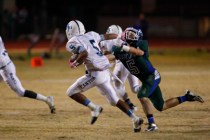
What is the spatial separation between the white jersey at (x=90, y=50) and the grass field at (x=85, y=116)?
1.03 meters

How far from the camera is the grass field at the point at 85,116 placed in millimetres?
8711

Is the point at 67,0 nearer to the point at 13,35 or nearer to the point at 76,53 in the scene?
the point at 13,35

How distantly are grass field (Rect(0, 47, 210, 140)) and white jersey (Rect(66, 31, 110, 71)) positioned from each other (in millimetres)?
1032

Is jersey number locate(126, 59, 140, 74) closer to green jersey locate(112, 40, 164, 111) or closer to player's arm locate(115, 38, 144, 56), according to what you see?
green jersey locate(112, 40, 164, 111)

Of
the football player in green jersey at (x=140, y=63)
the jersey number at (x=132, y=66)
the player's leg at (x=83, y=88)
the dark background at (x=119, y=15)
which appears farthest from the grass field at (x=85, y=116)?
the dark background at (x=119, y=15)

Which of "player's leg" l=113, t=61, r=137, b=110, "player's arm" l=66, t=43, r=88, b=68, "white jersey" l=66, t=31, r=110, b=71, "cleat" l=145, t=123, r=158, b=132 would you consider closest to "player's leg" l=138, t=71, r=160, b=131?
"cleat" l=145, t=123, r=158, b=132

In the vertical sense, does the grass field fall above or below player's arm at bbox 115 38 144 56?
below

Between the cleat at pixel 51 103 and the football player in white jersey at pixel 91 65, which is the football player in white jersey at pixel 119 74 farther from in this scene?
the cleat at pixel 51 103

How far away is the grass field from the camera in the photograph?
871 cm

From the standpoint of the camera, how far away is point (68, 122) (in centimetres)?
985

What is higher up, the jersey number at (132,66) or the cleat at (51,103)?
the jersey number at (132,66)

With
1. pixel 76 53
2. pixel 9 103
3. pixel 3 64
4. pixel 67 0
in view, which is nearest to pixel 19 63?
pixel 9 103

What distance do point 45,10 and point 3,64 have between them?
22.1 m

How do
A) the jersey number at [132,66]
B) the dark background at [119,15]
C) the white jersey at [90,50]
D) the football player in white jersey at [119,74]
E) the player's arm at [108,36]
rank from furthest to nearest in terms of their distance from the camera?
the dark background at [119,15], the football player in white jersey at [119,74], the player's arm at [108,36], the white jersey at [90,50], the jersey number at [132,66]
